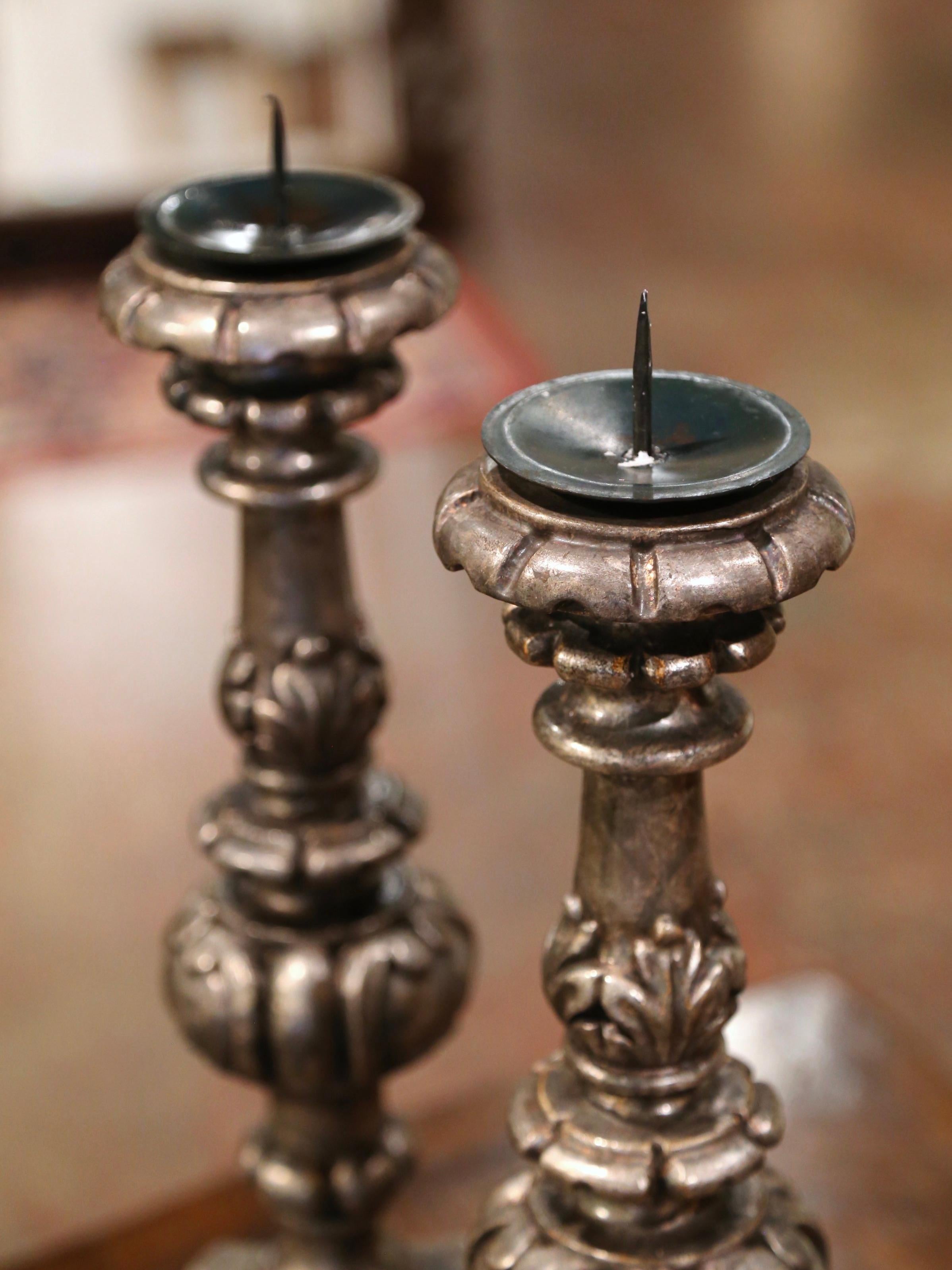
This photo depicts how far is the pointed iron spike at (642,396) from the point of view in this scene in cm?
46

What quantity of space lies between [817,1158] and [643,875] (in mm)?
413

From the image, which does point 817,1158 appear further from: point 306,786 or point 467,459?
point 467,459

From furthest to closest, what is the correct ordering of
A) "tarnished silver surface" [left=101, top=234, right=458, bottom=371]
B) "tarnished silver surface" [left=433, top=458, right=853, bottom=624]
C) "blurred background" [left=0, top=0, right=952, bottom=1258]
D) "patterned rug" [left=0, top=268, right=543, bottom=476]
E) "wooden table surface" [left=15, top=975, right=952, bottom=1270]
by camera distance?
"patterned rug" [left=0, top=268, right=543, bottom=476] → "blurred background" [left=0, top=0, right=952, bottom=1258] → "wooden table surface" [left=15, top=975, right=952, bottom=1270] → "tarnished silver surface" [left=101, top=234, right=458, bottom=371] → "tarnished silver surface" [left=433, top=458, right=853, bottom=624]

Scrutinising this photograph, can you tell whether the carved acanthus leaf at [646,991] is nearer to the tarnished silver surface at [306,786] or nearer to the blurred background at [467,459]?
the tarnished silver surface at [306,786]

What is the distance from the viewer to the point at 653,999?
0.51m

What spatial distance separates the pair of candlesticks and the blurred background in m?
0.21

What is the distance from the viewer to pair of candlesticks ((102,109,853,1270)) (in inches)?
17.8

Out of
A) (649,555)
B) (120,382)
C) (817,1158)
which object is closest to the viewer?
(649,555)

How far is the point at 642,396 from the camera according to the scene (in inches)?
18.1

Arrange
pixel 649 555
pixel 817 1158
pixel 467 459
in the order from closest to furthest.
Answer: pixel 649 555
pixel 817 1158
pixel 467 459

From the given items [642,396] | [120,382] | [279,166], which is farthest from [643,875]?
[120,382]

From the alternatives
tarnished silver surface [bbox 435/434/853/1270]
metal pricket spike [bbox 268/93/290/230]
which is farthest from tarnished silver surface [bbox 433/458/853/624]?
metal pricket spike [bbox 268/93/290/230]

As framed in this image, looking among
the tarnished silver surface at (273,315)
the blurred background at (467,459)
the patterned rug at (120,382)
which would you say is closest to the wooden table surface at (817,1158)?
the blurred background at (467,459)

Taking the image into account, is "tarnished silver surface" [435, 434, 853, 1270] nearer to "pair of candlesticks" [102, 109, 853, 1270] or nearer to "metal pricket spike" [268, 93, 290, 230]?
"pair of candlesticks" [102, 109, 853, 1270]
